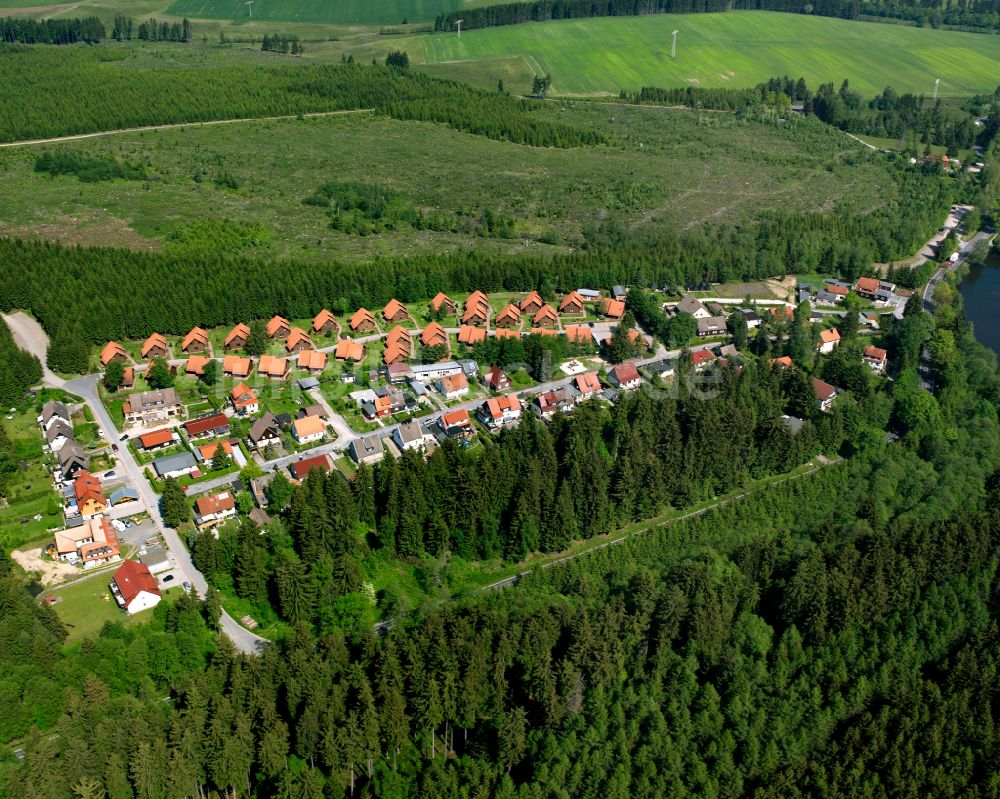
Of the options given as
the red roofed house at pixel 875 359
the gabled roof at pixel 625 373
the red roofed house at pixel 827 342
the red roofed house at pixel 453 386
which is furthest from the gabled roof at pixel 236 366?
the red roofed house at pixel 875 359

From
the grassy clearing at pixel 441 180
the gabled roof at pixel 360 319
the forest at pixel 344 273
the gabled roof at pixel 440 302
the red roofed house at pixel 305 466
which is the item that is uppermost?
the grassy clearing at pixel 441 180

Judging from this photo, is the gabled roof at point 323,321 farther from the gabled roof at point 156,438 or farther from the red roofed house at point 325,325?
the gabled roof at point 156,438

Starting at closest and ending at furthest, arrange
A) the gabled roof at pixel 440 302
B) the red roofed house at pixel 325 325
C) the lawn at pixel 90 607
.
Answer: the lawn at pixel 90 607 → the red roofed house at pixel 325 325 → the gabled roof at pixel 440 302

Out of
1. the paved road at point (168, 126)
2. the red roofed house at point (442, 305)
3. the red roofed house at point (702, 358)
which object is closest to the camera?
the red roofed house at point (702, 358)

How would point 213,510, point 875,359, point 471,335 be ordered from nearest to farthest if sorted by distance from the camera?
1. point 213,510
2. point 471,335
3. point 875,359

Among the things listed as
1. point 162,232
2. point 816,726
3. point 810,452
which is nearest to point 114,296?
point 162,232

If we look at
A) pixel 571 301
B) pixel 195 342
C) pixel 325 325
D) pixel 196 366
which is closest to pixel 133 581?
pixel 196 366

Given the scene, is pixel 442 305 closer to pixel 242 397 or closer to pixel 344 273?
pixel 344 273
